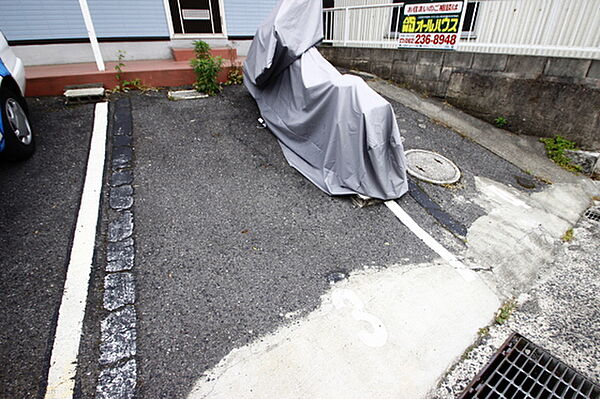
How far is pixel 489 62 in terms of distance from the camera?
5332 mm

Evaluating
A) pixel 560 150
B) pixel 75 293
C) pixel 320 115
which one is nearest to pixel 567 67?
pixel 560 150

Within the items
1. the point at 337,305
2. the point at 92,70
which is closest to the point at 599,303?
the point at 337,305

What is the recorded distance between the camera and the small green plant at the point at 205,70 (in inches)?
221

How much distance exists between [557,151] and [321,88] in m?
4.09

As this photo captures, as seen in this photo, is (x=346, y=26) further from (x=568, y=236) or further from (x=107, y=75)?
(x=568, y=236)

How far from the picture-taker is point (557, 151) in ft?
15.7

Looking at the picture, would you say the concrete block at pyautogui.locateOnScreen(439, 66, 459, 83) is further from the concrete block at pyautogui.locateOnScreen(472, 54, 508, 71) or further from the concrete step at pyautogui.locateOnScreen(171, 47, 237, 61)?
the concrete step at pyautogui.locateOnScreen(171, 47, 237, 61)

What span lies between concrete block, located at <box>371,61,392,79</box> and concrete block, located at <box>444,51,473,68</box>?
4.70 ft

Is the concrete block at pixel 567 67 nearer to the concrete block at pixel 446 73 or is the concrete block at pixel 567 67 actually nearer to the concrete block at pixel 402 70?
the concrete block at pixel 446 73

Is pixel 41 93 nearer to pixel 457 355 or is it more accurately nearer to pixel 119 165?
pixel 119 165

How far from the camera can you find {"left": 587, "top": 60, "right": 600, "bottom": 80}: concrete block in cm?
436

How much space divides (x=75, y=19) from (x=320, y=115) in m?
5.96

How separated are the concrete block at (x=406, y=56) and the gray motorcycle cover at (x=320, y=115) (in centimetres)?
310

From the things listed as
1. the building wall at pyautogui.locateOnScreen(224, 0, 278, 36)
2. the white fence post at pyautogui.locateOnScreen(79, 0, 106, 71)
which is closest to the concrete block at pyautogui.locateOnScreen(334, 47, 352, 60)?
the building wall at pyautogui.locateOnScreen(224, 0, 278, 36)
